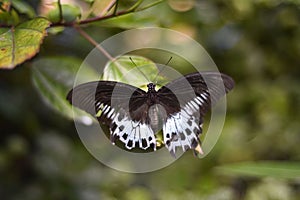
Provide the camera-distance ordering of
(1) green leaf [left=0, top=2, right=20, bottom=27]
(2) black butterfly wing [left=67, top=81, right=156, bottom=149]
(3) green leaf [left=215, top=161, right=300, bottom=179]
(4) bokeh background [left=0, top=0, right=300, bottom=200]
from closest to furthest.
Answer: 1. (2) black butterfly wing [left=67, top=81, right=156, bottom=149]
2. (1) green leaf [left=0, top=2, right=20, bottom=27]
3. (3) green leaf [left=215, top=161, right=300, bottom=179]
4. (4) bokeh background [left=0, top=0, right=300, bottom=200]

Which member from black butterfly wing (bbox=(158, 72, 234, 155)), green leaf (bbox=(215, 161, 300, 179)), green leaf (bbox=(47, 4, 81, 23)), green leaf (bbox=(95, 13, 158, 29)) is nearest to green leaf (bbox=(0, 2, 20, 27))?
green leaf (bbox=(47, 4, 81, 23))

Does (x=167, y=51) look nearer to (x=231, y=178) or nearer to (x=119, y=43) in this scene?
(x=119, y=43)

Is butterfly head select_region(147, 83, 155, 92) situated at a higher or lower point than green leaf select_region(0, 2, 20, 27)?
higher

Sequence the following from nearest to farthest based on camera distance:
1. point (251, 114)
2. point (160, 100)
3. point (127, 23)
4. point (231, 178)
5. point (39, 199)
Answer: point (160, 100), point (127, 23), point (39, 199), point (231, 178), point (251, 114)

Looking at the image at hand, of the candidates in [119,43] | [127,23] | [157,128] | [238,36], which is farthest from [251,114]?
[157,128]

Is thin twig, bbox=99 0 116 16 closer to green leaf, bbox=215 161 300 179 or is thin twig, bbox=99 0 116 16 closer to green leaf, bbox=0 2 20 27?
green leaf, bbox=0 2 20 27

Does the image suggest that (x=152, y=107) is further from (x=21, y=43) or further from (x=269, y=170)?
(x=269, y=170)
